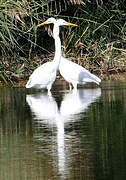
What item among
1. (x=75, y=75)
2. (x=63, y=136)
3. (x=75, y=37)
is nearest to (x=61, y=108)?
(x=63, y=136)

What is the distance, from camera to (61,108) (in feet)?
41.5

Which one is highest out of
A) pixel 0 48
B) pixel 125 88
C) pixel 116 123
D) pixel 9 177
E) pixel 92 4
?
pixel 92 4

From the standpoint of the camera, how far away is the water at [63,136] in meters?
7.61

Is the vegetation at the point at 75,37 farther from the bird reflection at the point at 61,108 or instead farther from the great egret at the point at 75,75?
the bird reflection at the point at 61,108

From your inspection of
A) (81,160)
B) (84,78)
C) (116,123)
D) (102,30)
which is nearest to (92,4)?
(102,30)

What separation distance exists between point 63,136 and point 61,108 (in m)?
3.00

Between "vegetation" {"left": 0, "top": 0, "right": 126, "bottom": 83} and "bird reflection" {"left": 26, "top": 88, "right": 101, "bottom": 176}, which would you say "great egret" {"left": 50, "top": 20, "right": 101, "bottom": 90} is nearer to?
"bird reflection" {"left": 26, "top": 88, "right": 101, "bottom": 176}

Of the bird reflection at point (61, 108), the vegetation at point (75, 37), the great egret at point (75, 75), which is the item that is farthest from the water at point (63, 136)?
the vegetation at point (75, 37)

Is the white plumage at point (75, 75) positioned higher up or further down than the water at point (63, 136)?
higher up

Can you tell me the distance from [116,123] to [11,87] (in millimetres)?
6594

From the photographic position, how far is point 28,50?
778 inches

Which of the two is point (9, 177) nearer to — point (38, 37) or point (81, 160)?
point (81, 160)

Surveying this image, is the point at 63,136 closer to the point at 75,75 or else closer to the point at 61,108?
the point at 61,108

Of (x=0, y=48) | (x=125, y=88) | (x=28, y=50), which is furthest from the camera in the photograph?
(x=28, y=50)
